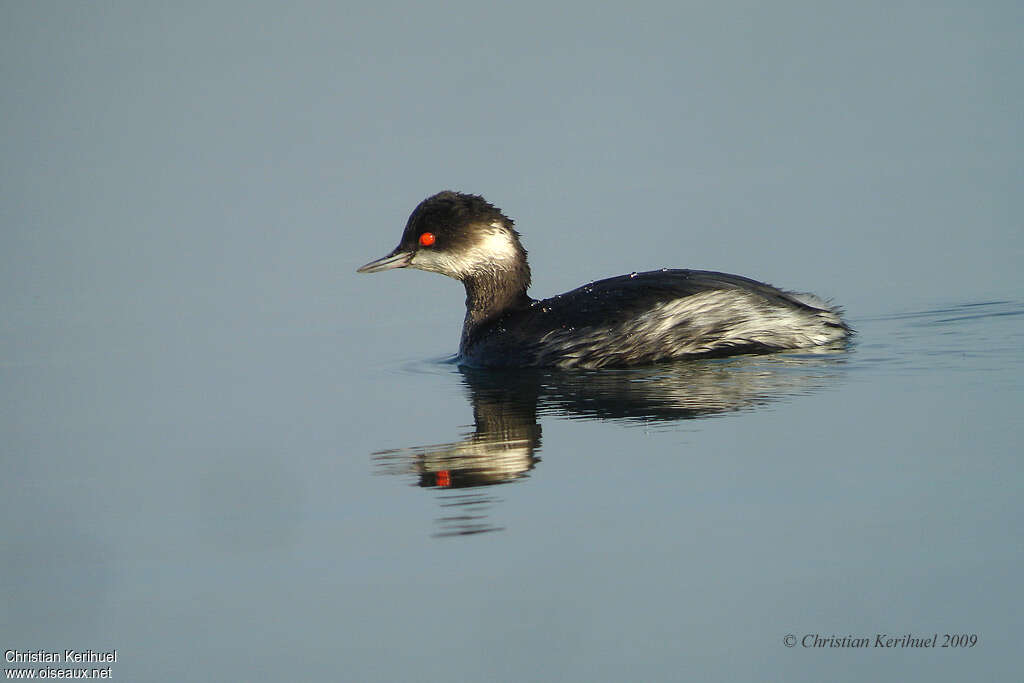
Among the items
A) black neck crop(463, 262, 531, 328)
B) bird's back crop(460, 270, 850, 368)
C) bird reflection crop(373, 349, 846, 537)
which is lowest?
bird reflection crop(373, 349, 846, 537)

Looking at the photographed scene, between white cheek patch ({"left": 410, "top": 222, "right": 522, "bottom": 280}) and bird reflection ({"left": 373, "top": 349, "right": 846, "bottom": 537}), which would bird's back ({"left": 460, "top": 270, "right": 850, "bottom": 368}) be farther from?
white cheek patch ({"left": 410, "top": 222, "right": 522, "bottom": 280})

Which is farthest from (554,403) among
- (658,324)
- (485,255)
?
(485,255)

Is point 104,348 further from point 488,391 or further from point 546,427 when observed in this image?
point 546,427

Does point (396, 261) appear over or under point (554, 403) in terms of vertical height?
over

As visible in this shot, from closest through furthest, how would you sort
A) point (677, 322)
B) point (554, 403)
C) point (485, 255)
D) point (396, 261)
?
point (554, 403) < point (677, 322) < point (485, 255) < point (396, 261)

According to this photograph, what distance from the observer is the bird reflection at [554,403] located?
6883mm

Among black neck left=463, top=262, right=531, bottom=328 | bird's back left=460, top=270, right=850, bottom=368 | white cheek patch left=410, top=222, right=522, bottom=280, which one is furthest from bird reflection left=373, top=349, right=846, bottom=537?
white cheek patch left=410, top=222, right=522, bottom=280

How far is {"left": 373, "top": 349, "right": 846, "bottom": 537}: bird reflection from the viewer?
688 cm

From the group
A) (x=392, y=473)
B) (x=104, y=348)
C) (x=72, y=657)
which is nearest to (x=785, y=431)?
(x=392, y=473)

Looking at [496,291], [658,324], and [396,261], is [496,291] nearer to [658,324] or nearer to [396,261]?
[396,261]

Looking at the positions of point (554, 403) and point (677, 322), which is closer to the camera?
point (554, 403)

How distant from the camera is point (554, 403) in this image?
28.6 ft

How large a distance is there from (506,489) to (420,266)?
14.6 ft

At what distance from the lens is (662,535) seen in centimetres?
582
